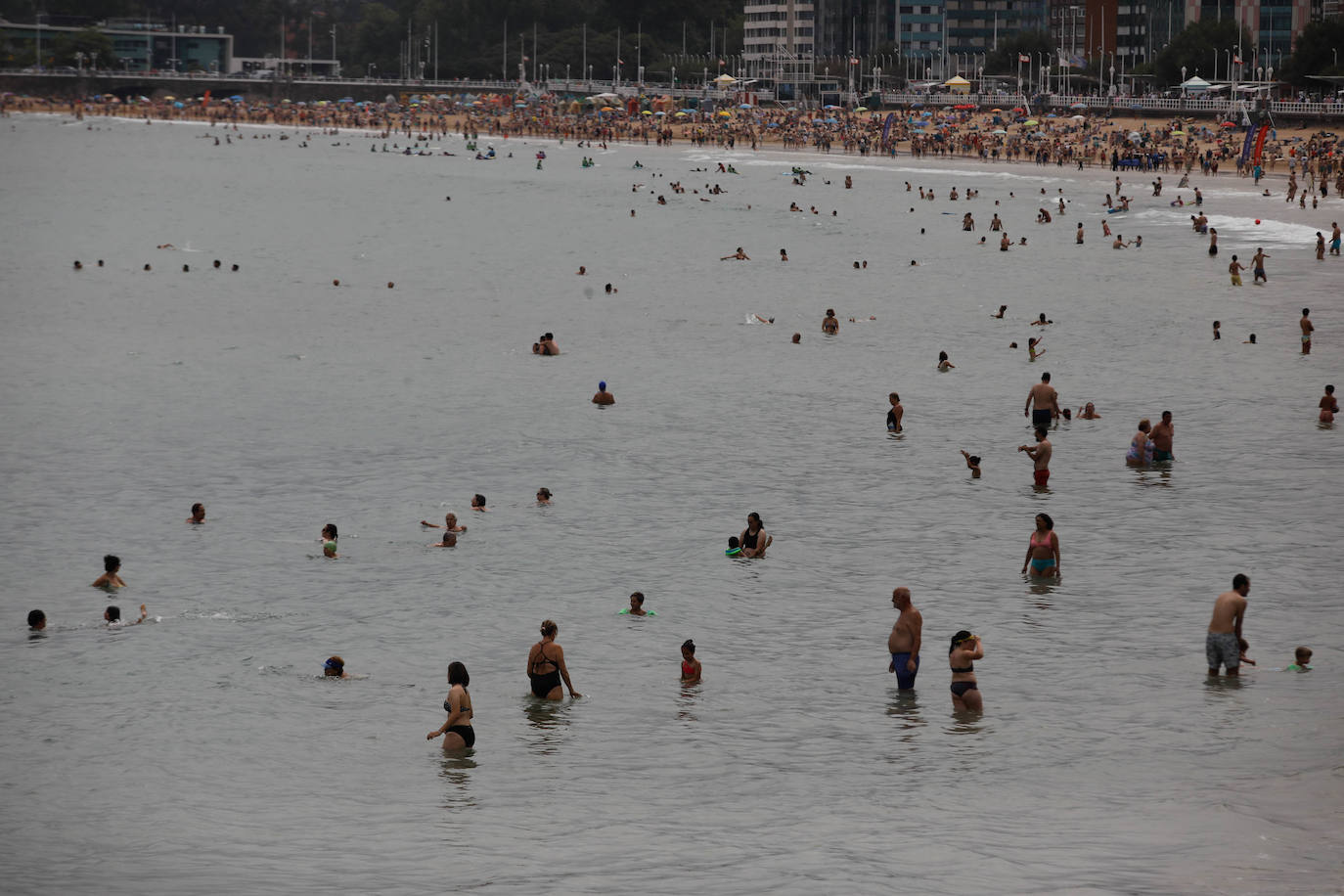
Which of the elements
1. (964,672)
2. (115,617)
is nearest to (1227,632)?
(964,672)

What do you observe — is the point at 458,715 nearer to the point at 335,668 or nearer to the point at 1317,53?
the point at 335,668

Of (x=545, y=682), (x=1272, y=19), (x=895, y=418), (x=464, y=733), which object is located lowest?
(x=464, y=733)

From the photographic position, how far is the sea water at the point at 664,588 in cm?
1422

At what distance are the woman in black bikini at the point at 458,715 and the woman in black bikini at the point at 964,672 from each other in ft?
17.6

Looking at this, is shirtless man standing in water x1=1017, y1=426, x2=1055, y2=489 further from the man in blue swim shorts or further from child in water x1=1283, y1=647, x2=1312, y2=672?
the man in blue swim shorts

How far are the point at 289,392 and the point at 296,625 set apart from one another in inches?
667

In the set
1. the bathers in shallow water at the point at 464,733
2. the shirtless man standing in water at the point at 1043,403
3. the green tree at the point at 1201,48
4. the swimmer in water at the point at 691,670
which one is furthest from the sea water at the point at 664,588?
the green tree at the point at 1201,48

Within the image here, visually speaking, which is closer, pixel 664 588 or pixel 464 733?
pixel 464 733

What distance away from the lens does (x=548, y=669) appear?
1772cm

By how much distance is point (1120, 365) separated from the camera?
3897 centimetres

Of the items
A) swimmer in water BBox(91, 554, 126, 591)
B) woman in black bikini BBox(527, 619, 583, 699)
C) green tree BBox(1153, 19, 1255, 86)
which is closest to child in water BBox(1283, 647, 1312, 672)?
woman in black bikini BBox(527, 619, 583, 699)

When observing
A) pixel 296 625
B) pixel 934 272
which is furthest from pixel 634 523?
pixel 934 272

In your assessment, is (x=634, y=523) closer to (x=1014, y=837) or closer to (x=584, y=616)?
(x=584, y=616)

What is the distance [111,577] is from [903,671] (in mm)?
11638
